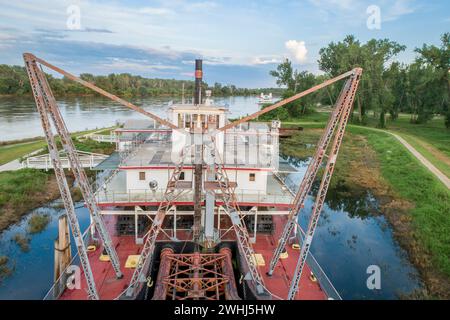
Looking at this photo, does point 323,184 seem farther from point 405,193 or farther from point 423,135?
point 423,135

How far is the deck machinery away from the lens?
15117 mm

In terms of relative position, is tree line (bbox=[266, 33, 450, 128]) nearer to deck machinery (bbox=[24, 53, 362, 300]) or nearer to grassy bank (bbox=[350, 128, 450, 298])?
grassy bank (bbox=[350, 128, 450, 298])

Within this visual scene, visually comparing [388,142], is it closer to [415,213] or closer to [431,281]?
[415,213]

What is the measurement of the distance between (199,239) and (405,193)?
28633 mm

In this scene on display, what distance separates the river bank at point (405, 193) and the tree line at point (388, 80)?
16.9m

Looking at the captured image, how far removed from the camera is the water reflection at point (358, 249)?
21703 mm

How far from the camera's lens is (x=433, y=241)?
26422 mm

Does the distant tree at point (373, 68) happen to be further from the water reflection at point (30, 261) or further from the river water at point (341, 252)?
the water reflection at point (30, 261)

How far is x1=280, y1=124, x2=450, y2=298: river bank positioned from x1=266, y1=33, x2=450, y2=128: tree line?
1686cm

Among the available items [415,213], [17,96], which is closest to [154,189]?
Answer: [415,213]

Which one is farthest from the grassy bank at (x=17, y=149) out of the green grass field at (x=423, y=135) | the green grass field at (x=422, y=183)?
the green grass field at (x=423, y=135)

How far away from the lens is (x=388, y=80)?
290 feet

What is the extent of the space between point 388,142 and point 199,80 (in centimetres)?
5068

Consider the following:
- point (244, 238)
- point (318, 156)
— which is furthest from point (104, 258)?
point (318, 156)
